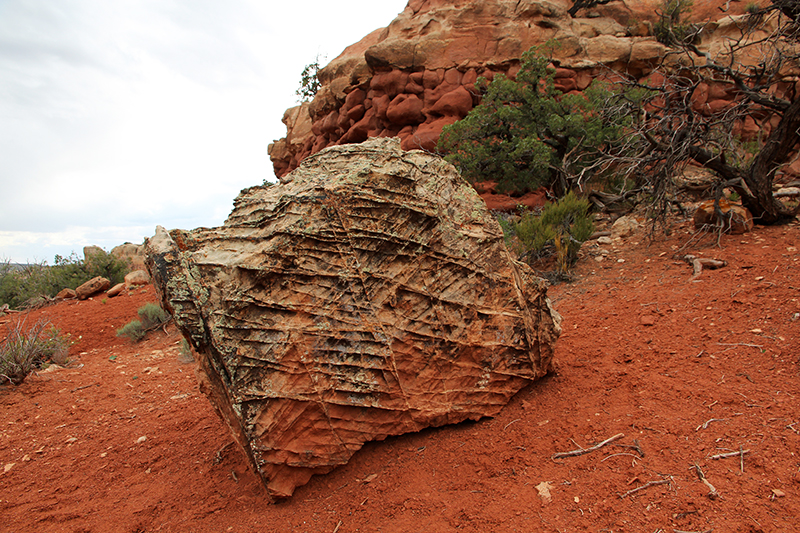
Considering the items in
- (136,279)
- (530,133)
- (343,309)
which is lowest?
(343,309)

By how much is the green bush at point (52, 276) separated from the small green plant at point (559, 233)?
37.4ft

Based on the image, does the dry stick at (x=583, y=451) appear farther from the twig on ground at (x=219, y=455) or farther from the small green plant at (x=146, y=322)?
the small green plant at (x=146, y=322)

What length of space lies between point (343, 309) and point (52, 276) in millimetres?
13024

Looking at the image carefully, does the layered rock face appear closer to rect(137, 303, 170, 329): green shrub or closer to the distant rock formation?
rect(137, 303, 170, 329): green shrub

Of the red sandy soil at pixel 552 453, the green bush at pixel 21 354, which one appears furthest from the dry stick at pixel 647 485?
the green bush at pixel 21 354

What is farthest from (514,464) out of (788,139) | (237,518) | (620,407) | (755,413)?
(788,139)

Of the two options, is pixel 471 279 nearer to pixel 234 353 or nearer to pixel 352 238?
pixel 352 238

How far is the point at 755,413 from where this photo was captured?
7.38ft

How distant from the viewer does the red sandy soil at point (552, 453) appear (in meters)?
1.89

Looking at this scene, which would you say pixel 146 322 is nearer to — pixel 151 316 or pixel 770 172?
pixel 151 316

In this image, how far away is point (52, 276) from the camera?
1156 cm

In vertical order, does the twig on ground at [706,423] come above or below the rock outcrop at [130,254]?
below

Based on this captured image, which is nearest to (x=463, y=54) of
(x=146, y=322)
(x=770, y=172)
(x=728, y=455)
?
(x=770, y=172)

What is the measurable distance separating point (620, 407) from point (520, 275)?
102cm
